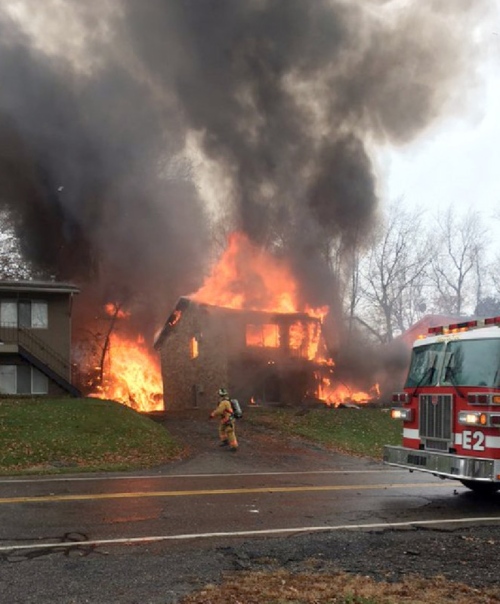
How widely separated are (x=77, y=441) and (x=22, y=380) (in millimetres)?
12239

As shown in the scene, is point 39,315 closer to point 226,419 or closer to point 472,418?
point 226,419

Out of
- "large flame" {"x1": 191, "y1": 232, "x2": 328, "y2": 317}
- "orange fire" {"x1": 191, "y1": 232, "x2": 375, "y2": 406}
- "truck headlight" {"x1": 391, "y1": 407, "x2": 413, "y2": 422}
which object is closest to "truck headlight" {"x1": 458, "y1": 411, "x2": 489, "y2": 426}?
"truck headlight" {"x1": 391, "y1": 407, "x2": 413, "y2": 422}

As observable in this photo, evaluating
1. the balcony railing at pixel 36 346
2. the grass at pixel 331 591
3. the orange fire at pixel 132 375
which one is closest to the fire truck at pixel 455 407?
the grass at pixel 331 591

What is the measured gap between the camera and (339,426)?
77.6 feet

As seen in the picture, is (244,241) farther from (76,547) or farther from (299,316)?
(76,547)

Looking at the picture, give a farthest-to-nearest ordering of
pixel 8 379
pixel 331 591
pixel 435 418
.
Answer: pixel 8 379 < pixel 435 418 < pixel 331 591

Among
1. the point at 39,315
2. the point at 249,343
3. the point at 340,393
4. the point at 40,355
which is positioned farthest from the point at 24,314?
the point at 340,393

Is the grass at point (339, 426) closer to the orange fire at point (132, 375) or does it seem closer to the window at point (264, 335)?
the window at point (264, 335)

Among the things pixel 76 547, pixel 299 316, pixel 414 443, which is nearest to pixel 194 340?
pixel 299 316

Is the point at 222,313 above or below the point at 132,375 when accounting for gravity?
above

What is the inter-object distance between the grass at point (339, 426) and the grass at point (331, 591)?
39.1 ft

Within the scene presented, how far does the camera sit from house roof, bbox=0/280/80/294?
88.5 feet

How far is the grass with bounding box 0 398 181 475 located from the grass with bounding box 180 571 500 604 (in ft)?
27.2

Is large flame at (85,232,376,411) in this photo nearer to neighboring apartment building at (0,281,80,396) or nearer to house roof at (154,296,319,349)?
house roof at (154,296,319,349)
